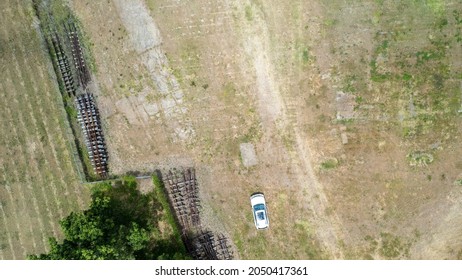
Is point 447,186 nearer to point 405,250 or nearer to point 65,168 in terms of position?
point 405,250

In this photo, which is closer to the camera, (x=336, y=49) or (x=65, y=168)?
(x=336, y=49)

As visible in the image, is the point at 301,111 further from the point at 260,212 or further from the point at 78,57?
the point at 78,57

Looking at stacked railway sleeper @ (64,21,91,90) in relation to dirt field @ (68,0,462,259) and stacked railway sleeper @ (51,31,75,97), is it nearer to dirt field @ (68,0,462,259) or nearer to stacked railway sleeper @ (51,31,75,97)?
stacked railway sleeper @ (51,31,75,97)

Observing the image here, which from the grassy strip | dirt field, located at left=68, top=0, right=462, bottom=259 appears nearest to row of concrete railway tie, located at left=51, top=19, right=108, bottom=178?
dirt field, located at left=68, top=0, right=462, bottom=259

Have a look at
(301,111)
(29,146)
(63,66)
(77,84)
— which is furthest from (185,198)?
(63,66)

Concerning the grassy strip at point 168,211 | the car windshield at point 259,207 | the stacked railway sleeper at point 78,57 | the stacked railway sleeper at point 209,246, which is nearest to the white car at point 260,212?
the car windshield at point 259,207

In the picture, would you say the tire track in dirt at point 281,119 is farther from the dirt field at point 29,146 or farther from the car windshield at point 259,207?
the dirt field at point 29,146

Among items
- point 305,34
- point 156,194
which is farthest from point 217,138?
point 305,34
